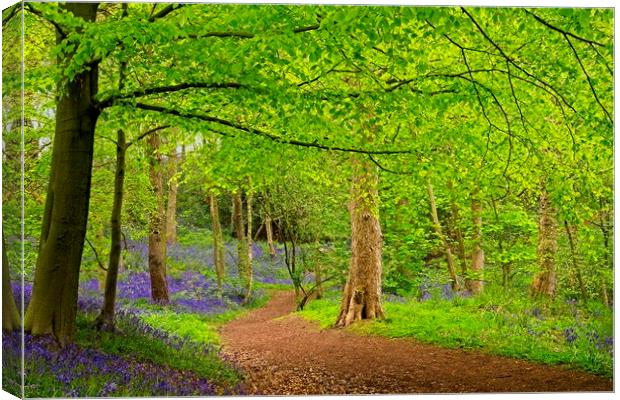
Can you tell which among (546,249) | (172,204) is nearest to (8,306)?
(172,204)

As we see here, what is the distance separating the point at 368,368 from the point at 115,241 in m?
3.13

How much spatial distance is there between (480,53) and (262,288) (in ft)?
14.2

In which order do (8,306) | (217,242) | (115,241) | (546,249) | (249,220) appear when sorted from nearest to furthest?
(8,306)
(115,241)
(546,249)
(217,242)
(249,220)

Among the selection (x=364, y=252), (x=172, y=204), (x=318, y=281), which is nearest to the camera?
(x=172, y=204)

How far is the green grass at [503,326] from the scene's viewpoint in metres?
7.05

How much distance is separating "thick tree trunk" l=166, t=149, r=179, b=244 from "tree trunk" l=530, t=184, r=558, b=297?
441cm

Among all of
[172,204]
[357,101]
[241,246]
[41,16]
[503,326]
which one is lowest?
[503,326]

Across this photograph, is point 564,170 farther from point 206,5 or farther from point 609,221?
point 206,5

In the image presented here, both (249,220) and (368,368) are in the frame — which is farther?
(249,220)

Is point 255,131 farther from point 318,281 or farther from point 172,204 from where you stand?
point 318,281

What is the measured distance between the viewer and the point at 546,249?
7.88 m

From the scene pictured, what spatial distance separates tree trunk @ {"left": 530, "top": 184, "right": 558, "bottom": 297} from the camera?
305 inches

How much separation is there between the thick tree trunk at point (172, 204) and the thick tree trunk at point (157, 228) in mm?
69

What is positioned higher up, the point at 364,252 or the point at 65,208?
the point at 65,208
